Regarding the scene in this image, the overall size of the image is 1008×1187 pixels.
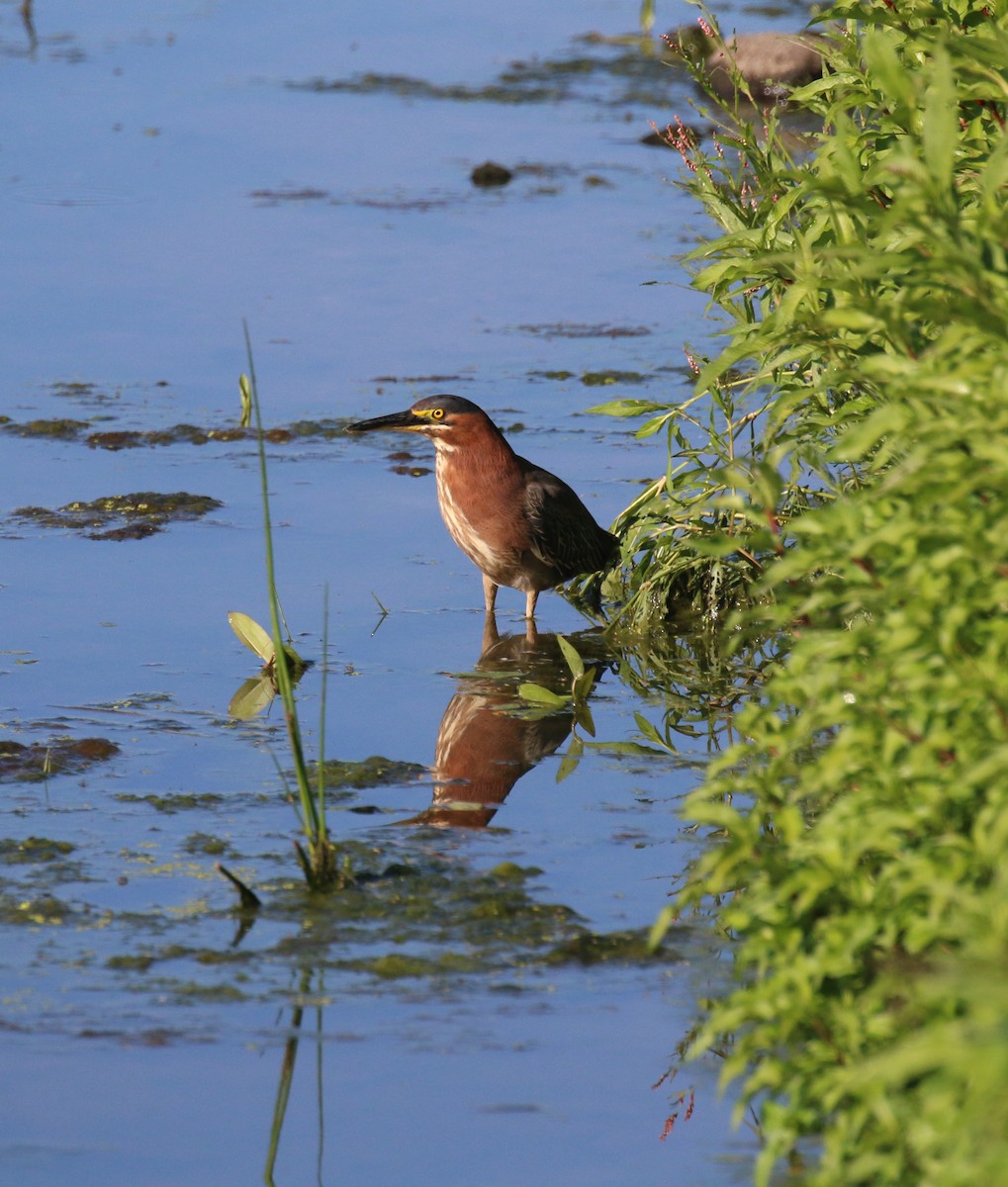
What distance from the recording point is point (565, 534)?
7.43 meters

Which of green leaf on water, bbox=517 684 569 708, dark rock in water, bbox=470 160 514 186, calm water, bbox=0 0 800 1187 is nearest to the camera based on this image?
calm water, bbox=0 0 800 1187

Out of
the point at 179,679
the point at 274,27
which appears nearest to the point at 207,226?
the point at 179,679

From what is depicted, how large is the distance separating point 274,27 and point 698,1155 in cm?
1946

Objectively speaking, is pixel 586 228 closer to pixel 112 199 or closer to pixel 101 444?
pixel 112 199

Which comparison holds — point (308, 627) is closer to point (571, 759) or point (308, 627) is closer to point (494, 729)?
point (494, 729)

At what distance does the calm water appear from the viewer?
13.0 feet

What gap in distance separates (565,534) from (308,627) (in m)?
1.05

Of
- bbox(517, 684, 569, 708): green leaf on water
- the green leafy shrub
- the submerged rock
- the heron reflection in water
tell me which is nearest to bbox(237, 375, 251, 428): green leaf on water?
the heron reflection in water

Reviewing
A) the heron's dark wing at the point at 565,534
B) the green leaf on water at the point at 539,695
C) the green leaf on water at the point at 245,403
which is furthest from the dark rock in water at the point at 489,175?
the green leaf on water at the point at 539,695

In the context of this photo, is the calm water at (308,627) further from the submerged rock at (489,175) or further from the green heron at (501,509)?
the green heron at (501,509)

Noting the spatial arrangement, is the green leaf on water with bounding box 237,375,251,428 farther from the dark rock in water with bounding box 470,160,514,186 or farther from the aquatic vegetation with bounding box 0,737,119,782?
the dark rock in water with bounding box 470,160,514,186

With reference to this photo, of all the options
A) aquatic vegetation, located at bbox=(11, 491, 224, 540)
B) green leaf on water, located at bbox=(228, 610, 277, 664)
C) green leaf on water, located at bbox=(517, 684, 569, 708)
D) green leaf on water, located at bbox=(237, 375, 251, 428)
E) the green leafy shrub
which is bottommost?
aquatic vegetation, located at bbox=(11, 491, 224, 540)

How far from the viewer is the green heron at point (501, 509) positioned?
7.45 meters

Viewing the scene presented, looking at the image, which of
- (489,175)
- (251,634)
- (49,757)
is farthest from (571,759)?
(489,175)
